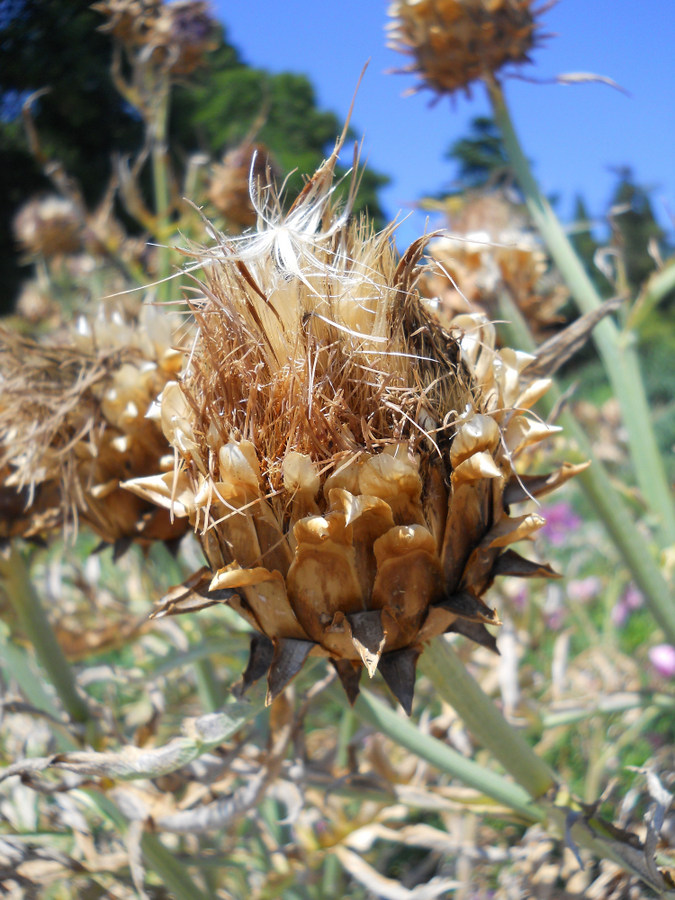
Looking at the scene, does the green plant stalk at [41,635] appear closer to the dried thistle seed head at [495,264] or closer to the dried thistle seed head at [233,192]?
the dried thistle seed head at [495,264]

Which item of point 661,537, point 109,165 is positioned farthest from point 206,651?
point 109,165

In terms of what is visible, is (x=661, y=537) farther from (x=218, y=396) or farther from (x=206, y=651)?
(x=218, y=396)

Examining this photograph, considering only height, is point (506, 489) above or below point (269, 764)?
above

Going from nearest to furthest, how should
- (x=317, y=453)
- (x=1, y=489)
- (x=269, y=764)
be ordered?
(x=317, y=453) < (x=269, y=764) < (x=1, y=489)

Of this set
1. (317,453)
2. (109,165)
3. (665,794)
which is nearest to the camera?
(317,453)

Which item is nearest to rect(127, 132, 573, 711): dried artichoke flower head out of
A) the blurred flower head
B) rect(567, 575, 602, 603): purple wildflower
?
the blurred flower head

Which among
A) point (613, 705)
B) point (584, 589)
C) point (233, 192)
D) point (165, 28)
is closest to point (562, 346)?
point (613, 705)

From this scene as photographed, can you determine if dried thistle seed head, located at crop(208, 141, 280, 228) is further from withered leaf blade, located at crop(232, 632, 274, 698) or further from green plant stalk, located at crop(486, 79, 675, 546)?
withered leaf blade, located at crop(232, 632, 274, 698)
